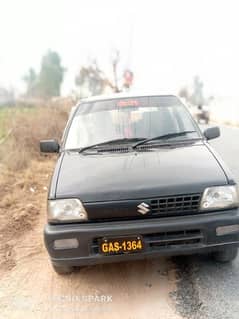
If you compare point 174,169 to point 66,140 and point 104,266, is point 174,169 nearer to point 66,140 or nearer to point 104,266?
point 104,266

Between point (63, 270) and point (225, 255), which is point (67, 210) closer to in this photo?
point (63, 270)

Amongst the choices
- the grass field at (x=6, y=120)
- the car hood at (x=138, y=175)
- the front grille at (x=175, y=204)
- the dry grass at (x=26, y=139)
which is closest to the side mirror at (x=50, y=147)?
the car hood at (x=138, y=175)

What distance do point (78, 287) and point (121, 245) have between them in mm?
736

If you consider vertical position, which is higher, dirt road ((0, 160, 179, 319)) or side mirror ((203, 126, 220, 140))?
side mirror ((203, 126, 220, 140))

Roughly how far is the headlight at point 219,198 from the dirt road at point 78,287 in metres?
0.83

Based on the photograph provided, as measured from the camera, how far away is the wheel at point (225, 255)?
3650 millimetres

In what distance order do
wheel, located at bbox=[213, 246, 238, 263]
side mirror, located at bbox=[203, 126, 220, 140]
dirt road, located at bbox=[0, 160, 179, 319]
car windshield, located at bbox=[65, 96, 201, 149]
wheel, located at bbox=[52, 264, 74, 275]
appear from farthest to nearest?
side mirror, located at bbox=[203, 126, 220, 140], car windshield, located at bbox=[65, 96, 201, 149], wheel, located at bbox=[52, 264, 74, 275], wheel, located at bbox=[213, 246, 238, 263], dirt road, located at bbox=[0, 160, 179, 319]

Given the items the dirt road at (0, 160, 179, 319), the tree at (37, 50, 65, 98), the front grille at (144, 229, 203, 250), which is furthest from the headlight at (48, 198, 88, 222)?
the tree at (37, 50, 65, 98)

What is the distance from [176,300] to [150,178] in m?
1.04

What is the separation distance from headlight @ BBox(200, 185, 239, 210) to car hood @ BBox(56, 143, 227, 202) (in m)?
0.06

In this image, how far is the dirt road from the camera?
3.28 metres

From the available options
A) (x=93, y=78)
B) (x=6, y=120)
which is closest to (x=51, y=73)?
(x=93, y=78)

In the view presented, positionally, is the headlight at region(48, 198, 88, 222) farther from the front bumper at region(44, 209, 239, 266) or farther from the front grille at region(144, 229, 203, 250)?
the front grille at region(144, 229, 203, 250)

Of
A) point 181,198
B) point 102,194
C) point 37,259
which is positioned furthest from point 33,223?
point 181,198
